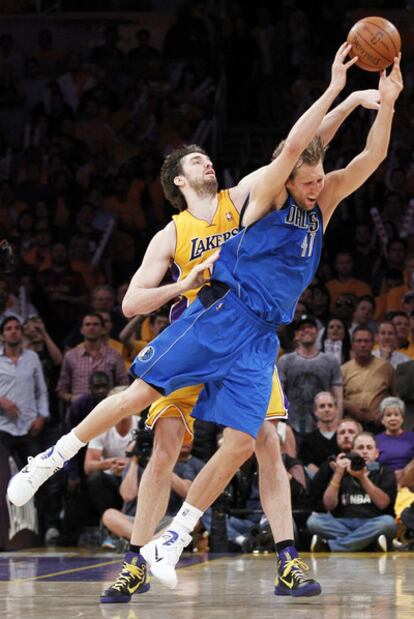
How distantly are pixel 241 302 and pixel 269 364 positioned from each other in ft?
1.08

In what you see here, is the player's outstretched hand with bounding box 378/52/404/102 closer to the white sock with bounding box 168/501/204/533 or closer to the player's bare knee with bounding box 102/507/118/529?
the white sock with bounding box 168/501/204/533

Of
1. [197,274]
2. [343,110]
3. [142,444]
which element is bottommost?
[142,444]

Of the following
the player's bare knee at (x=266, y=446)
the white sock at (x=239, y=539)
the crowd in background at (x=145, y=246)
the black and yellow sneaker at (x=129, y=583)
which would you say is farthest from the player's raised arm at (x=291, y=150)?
the white sock at (x=239, y=539)

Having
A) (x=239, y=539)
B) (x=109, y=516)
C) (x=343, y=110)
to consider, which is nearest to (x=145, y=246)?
(x=109, y=516)

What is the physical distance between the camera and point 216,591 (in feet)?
20.8

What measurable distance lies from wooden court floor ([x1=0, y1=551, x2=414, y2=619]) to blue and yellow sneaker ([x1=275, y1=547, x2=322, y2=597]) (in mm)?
46

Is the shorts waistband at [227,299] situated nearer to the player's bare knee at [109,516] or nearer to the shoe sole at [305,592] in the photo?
the shoe sole at [305,592]

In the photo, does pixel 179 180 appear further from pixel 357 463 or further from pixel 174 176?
pixel 357 463

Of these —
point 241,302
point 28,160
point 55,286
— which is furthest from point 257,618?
point 28,160

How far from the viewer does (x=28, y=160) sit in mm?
15477

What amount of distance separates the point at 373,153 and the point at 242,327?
1.02 metres

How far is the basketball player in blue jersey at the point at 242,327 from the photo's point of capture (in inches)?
225

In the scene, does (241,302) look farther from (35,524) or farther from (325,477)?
(35,524)

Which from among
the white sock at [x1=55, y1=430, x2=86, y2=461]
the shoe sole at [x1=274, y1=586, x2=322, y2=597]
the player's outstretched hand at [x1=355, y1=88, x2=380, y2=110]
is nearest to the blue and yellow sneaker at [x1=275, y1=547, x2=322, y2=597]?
the shoe sole at [x1=274, y1=586, x2=322, y2=597]
